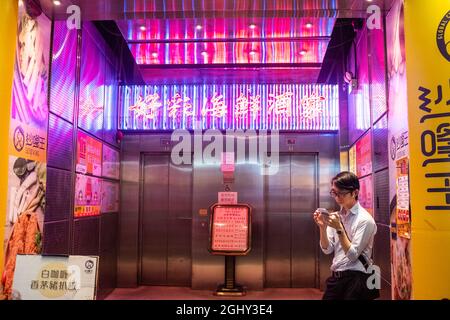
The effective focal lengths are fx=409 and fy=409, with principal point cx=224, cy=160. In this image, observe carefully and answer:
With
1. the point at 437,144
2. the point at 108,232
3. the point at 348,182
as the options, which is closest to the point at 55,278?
the point at 348,182

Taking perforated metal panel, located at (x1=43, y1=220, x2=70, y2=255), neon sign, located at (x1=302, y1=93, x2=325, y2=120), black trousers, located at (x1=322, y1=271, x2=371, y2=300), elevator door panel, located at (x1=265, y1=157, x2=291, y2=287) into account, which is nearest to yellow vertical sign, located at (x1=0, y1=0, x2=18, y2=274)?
perforated metal panel, located at (x1=43, y1=220, x2=70, y2=255)

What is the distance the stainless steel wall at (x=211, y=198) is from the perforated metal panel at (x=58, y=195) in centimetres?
242

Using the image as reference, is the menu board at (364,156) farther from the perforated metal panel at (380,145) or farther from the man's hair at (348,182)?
the man's hair at (348,182)

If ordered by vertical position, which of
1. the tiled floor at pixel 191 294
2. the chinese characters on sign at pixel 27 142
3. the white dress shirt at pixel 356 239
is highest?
the chinese characters on sign at pixel 27 142

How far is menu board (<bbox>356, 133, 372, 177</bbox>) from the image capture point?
500 centimetres

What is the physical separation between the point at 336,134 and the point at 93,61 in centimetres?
421

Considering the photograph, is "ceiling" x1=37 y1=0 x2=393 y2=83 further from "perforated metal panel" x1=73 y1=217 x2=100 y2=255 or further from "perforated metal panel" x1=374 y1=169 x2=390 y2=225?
"perforated metal panel" x1=73 y1=217 x2=100 y2=255

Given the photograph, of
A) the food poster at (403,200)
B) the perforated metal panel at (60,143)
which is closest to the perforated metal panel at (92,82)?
the perforated metal panel at (60,143)

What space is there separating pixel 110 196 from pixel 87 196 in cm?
122

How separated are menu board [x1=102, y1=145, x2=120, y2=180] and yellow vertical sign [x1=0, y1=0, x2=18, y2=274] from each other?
2913 millimetres

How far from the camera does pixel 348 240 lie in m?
2.95

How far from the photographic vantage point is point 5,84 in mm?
3441

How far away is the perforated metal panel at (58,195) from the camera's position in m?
4.41

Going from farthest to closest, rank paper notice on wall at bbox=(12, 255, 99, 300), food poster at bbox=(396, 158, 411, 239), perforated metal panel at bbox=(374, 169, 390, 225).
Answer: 1. perforated metal panel at bbox=(374, 169, 390, 225)
2. food poster at bbox=(396, 158, 411, 239)
3. paper notice on wall at bbox=(12, 255, 99, 300)
